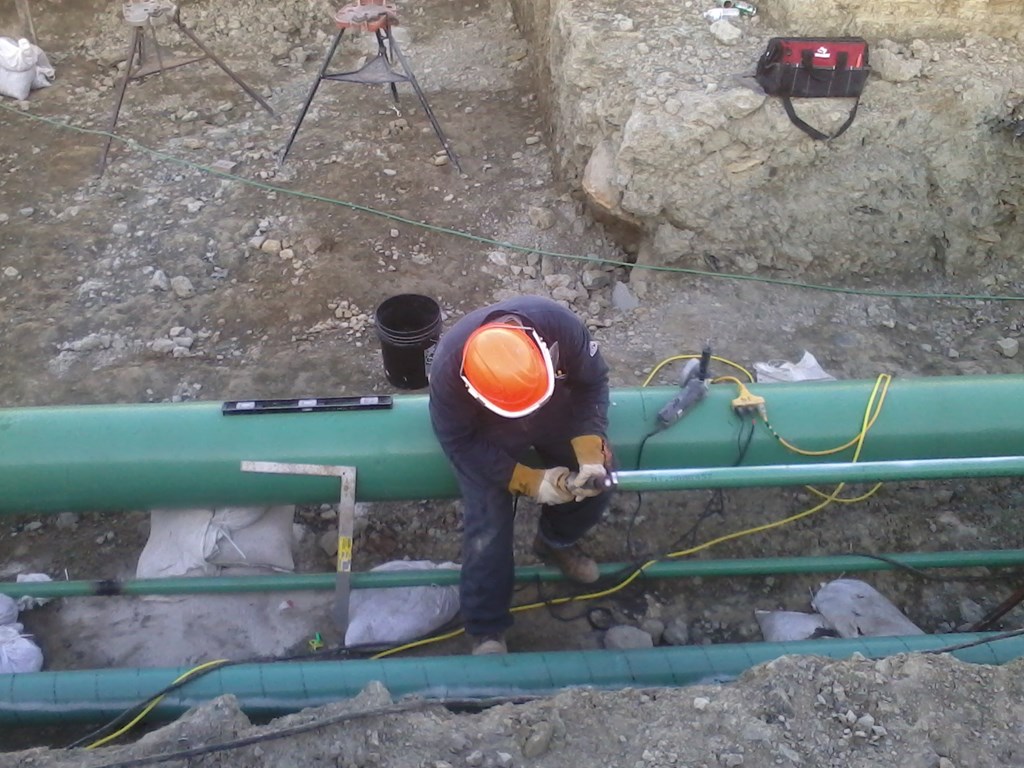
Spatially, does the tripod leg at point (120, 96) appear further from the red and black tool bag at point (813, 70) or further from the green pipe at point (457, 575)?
the red and black tool bag at point (813, 70)

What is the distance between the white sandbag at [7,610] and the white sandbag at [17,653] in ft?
0.16

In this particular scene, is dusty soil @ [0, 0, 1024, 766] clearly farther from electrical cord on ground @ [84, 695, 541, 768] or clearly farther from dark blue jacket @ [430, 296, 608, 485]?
dark blue jacket @ [430, 296, 608, 485]

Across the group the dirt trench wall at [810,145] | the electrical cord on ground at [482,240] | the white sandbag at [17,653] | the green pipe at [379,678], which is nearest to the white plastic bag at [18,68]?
the electrical cord on ground at [482,240]

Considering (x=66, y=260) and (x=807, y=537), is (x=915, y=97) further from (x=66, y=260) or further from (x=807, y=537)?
(x=66, y=260)

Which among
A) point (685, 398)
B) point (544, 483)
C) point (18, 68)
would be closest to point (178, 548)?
point (544, 483)

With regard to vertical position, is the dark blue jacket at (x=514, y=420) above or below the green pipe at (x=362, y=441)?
above

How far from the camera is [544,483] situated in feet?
9.84

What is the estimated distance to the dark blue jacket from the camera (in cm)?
288

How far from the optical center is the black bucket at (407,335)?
166 inches

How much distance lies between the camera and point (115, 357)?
4906 mm

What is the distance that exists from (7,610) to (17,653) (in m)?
0.23

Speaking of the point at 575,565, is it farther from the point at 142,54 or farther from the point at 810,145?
the point at 142,54

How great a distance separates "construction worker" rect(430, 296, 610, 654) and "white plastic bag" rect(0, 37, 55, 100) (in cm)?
609

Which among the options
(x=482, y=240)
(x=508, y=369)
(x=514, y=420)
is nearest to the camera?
(x=508, y=369)
